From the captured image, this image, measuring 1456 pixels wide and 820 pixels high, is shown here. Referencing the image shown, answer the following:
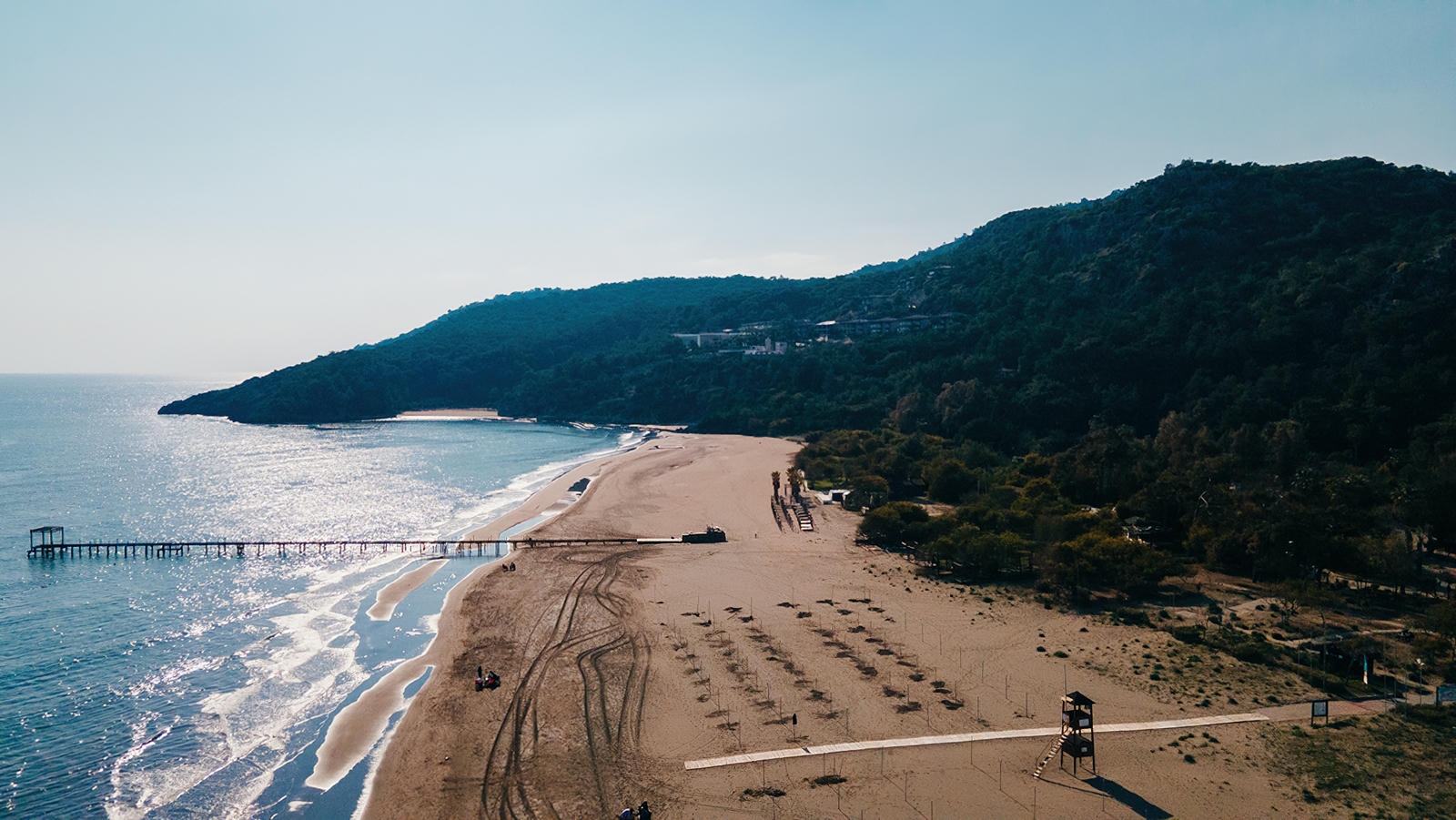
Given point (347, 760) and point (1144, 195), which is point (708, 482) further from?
point (1144, 195)

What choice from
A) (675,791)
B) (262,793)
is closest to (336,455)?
(262,793)

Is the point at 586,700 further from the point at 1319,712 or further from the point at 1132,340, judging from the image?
the point at 1132,340

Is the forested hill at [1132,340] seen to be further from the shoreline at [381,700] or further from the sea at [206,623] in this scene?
the shoreline at [381,700]

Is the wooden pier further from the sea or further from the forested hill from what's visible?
the forested hill

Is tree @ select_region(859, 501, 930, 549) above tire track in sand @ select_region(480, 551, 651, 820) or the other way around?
above

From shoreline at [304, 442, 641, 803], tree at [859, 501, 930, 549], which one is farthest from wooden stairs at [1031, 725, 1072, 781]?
tree at [859, 501, 930, 549]

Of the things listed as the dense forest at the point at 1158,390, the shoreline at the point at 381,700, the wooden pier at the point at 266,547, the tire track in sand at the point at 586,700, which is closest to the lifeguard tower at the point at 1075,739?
the tire track in sand at the point at 586,700
